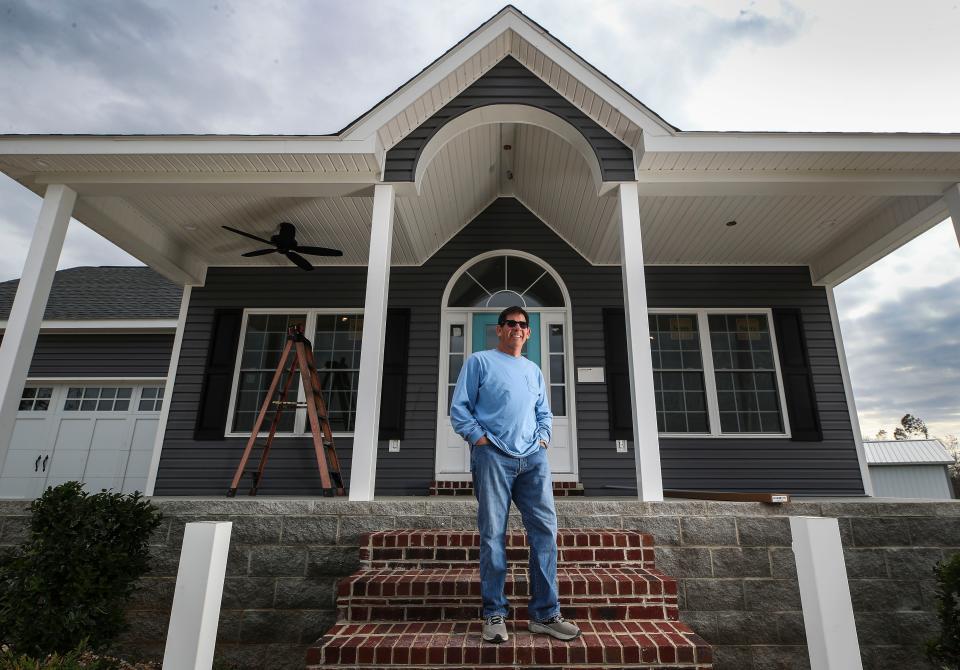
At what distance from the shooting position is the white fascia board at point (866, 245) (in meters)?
4.76

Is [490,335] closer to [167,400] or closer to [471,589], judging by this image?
[471,589]

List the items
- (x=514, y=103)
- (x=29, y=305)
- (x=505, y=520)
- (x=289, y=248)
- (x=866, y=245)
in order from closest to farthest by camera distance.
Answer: (x=505, y=520) → (x=29, y=305) → (x=514, y=103) → (x=289, y=248) → (x=866, y=245)

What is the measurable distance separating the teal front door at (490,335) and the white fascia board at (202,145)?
256 centimetres

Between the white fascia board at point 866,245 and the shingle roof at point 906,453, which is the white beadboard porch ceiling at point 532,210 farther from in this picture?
the shingle roof at point 906,453

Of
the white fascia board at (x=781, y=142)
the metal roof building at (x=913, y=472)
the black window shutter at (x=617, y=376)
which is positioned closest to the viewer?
the white fascia board at (x=781, y=142)

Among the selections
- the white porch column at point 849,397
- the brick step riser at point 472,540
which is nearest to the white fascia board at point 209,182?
the brick step riser at point 472,540

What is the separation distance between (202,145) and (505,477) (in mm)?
3970

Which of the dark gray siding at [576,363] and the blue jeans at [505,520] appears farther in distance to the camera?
the dark gray siding at [576,363]

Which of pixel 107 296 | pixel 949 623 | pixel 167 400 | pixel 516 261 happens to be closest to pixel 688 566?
pixel 949 623

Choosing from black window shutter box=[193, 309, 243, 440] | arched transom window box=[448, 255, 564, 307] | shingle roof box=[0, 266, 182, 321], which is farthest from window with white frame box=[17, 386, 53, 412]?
arched transom window box=[448, 255, 564, 307]

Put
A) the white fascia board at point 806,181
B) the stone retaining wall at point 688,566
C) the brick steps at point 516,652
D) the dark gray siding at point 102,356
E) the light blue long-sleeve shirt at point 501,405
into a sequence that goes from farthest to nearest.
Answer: the dark gray siding at point 102,356 < the white fascia board at point 806,181 < the stone retaining wall at point 688,566 < the light blue long-sleeve shirt at point 501,405 < the brick steps at point 516,652

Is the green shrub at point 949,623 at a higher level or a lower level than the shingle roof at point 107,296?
lower

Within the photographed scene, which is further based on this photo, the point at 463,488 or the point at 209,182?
the point at 463,488

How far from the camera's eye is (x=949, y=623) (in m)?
2.63
